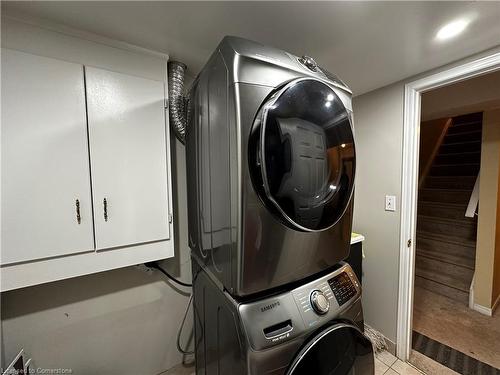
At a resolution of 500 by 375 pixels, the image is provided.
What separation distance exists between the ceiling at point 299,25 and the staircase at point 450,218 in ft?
8.87

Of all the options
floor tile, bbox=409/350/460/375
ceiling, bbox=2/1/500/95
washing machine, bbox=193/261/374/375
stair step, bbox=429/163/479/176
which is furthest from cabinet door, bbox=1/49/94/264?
stair step, bbox=429/163/479/176

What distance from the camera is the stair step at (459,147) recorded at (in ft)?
12.3

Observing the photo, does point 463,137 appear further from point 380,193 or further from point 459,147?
point 380,193

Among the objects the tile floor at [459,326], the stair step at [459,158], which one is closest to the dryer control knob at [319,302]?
the tile floor at [459,326]

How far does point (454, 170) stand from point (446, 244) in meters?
1.64

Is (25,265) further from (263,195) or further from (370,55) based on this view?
(370,55)

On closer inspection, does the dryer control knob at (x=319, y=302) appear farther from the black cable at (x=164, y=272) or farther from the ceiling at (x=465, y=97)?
the ceiling at (x=465, y=97)

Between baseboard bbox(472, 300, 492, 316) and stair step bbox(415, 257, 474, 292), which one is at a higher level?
stair step bbox(415, 257, 474, 292)

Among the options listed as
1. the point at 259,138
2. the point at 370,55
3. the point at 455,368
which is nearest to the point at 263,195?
the point at 259,138

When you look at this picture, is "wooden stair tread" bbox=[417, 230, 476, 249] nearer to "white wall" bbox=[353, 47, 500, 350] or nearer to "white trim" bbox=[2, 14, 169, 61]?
"white wall" bbox=[353, 47, 500, 350]

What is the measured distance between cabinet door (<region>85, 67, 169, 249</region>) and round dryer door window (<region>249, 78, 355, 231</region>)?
0.72 metres

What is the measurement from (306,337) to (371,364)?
1.74ft

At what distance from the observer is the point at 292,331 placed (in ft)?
2.32

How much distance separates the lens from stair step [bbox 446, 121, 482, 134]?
153 inches
